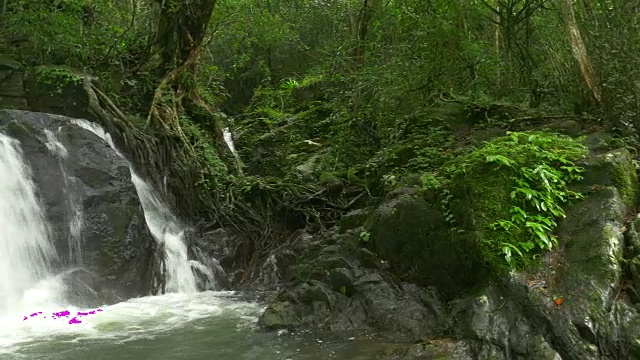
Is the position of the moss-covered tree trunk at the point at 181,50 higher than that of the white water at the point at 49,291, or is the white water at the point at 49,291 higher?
the moss-covered tree trunk at the point at 181,50

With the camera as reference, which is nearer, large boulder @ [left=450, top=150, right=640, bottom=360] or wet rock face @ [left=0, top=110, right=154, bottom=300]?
large boulder @ [left=450, top=150, right=640, bottom=360]

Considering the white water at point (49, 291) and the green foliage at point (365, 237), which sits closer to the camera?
the white water at point (49, 291)

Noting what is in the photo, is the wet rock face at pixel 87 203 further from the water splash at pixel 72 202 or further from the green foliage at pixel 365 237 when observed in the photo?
the green foliage at pixel 365 237

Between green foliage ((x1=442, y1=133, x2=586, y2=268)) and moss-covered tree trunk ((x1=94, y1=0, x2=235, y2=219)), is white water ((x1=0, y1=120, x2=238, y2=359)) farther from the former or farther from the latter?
green foliage ((x1=442, y1=133, x2=586, y2=268))

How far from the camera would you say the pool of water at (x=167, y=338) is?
197 inches

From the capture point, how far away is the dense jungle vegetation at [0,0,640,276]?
581cm

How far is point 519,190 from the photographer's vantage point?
5.23 metres

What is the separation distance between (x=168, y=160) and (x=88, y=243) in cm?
243

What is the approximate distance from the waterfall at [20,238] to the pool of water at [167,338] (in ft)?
1.57

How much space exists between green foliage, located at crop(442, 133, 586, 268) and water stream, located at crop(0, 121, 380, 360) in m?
1.45

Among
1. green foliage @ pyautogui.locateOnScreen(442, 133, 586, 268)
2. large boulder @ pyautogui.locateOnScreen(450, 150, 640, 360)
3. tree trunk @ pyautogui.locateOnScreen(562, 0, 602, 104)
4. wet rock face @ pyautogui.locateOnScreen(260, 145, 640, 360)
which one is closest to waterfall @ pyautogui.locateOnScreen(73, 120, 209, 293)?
wet rock face @ pyautogui.locateOnScreen(260, 145, 640, 360)

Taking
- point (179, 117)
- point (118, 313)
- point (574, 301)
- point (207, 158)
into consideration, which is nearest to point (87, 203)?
point (118, 313)

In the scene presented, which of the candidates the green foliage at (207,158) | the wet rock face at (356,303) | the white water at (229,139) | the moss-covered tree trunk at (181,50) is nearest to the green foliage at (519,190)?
the wet rock face at (356,303)

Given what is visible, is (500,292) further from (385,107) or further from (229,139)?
(229,139)
